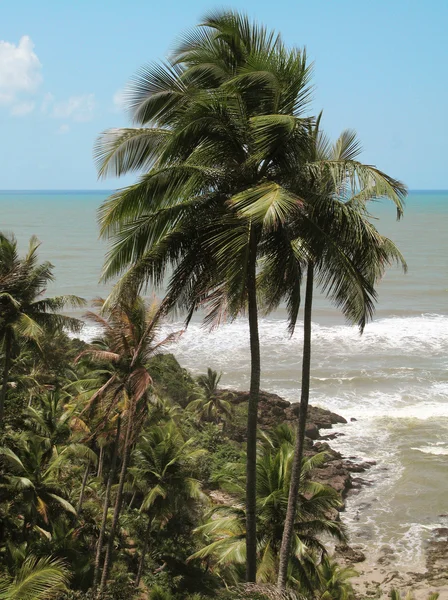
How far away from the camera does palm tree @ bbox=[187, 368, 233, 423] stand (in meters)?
33.6

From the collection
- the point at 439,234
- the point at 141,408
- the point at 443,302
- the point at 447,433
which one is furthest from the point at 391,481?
the point at 439,234

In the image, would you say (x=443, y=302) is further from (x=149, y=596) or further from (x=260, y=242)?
(x=260, y=242)

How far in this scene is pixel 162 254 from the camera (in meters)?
9.44

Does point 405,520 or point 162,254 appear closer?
point 162,254

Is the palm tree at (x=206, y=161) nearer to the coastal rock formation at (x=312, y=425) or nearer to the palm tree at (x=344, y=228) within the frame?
the palm tree at (x=344, y=228)

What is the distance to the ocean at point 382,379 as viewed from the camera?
2605 cm

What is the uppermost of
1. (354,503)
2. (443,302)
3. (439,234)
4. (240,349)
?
(439,234)

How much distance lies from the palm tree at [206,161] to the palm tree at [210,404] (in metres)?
23.7

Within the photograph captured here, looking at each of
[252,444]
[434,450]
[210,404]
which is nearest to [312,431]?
[210,404]

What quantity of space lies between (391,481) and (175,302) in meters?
21.8

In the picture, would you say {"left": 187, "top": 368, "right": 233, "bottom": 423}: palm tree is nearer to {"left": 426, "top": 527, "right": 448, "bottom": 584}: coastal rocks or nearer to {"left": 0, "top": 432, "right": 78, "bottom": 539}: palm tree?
{"left": 426, "top": 527, "right": 448, "bottom": 584}: coastal rocks

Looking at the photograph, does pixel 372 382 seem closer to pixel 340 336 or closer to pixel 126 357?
pixel 340 336

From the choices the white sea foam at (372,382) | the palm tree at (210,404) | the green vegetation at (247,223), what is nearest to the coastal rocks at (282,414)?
the white sea foam at (372,382)

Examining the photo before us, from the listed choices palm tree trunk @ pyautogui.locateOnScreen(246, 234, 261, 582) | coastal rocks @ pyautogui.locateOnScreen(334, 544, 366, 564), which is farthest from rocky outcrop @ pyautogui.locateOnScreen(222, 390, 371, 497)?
palm tree trunk @ pyautogui.locateOnScreen(246, 234, 261, 582)
